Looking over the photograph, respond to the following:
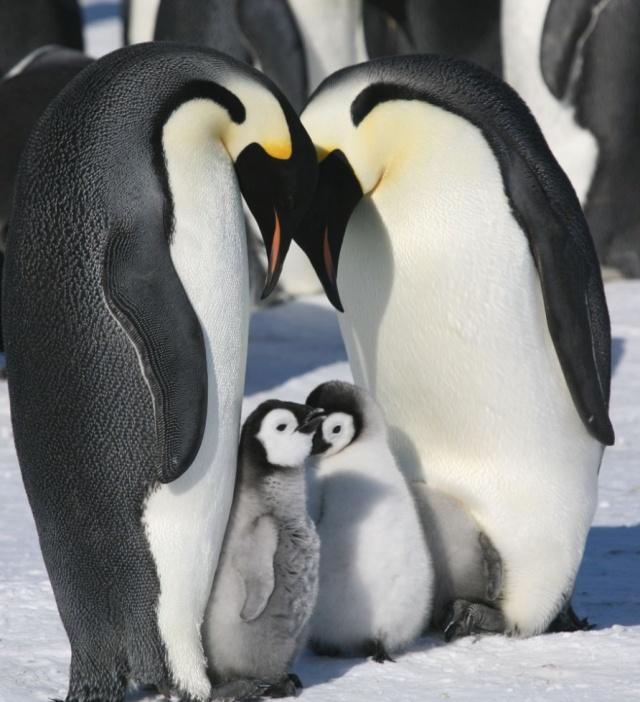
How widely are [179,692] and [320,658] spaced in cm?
43

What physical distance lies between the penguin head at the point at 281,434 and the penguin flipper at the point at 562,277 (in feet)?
1.97

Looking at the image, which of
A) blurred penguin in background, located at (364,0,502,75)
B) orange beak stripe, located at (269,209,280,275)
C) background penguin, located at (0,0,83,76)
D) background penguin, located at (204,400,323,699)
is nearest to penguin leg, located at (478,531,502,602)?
background penguin, located at (204,400,323,699)

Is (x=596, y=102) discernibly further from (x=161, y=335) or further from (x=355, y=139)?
(x=161, y=335)

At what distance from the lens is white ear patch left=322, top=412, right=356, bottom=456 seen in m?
3.33

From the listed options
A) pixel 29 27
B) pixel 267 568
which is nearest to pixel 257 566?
pixel 267 568

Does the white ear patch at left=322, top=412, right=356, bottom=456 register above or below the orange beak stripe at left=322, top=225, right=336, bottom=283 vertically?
below

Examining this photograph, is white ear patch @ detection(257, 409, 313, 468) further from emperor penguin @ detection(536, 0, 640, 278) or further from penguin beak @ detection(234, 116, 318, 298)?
emperor penguin @ detection(536, 0, 640, 278)

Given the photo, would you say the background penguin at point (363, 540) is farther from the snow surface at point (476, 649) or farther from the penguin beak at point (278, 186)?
the penguin beak at point (278, 186)

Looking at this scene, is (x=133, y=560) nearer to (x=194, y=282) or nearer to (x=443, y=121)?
(x=194, y=282)

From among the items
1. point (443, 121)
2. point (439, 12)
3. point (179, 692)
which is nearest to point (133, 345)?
point (179, 692)

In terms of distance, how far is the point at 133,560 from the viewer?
2988mm

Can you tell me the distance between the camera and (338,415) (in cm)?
332

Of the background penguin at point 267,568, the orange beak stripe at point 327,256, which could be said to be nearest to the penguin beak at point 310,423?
the background penguin at point 267,568

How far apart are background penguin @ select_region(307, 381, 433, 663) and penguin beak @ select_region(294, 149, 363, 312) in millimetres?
255
